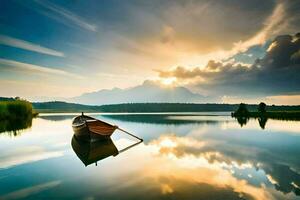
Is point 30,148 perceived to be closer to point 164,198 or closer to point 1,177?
point 1,177

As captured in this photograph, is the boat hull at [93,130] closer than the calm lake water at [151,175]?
No

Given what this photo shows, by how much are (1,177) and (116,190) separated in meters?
5.84

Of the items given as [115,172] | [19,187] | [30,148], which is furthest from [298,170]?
[30,148]

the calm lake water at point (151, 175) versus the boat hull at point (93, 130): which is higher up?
the boat hull at point (93, 130)

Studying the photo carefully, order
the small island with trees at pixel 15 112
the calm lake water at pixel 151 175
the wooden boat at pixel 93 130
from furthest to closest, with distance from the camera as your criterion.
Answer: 1. the small island with trees at pixel 15 112
2. the wooden boat at pixel 93 130
3. the calm lake water at pixel 151 175

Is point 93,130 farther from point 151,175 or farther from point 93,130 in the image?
point 151,175

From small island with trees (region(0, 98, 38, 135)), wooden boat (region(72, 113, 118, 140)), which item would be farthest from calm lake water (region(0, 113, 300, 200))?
small island with trees (region(0, 98, 38, 135))

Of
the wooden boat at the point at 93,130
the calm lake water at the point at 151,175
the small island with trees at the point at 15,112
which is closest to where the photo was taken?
the calm lake water at the point at 151,175

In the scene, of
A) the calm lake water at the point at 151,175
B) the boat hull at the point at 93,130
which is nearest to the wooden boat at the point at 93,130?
the boat hull at the point at 93,130

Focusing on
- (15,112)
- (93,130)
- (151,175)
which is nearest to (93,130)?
(93,130)

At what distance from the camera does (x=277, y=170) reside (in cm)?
1331

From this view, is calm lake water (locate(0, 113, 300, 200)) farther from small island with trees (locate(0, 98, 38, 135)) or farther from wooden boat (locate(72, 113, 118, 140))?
small island with trees (locate(0, 98, 38, 135))

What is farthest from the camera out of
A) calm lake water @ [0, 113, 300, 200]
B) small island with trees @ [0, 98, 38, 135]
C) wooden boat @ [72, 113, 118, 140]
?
small island with trees @ [0, 98, 38, 135]

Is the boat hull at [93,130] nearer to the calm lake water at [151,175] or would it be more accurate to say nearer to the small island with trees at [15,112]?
the calm lake water at [151,175]
